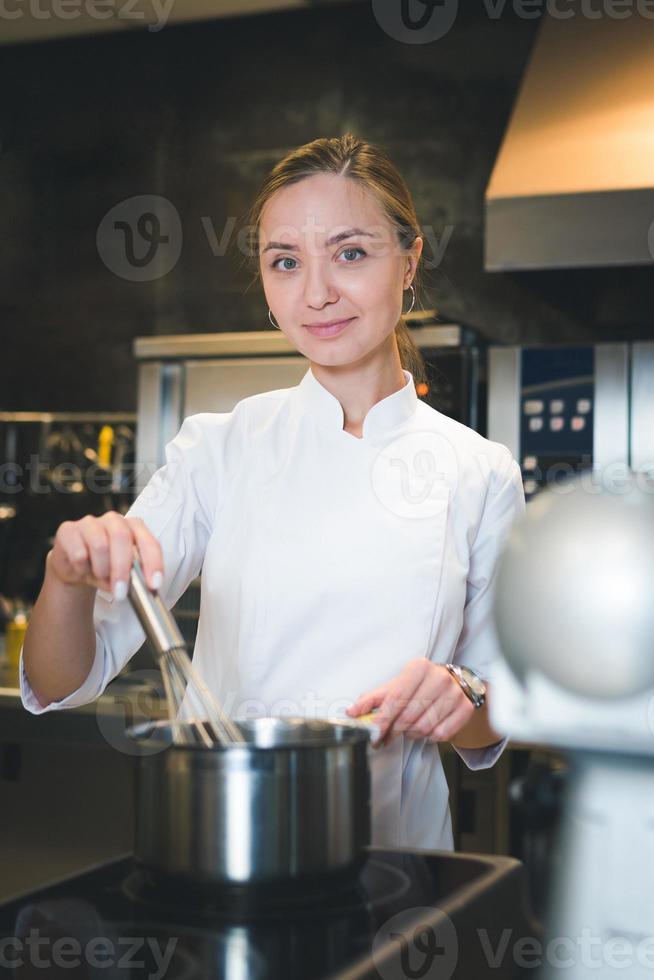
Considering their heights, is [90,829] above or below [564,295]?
below

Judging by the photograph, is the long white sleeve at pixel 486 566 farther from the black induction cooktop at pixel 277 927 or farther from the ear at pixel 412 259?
the black induction cooktop at pixel 277 927

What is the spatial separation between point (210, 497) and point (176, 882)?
1.98 feet

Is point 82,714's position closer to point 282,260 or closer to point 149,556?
point 282,260

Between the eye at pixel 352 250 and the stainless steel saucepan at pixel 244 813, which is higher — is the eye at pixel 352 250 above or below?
above

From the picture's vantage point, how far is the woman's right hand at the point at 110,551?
775 mm

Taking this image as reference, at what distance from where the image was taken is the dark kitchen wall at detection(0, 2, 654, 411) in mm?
2688

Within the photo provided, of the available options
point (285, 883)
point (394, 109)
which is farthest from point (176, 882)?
point (394, 109)

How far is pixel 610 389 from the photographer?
7.14 feet

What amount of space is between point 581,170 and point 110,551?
128 centimetres

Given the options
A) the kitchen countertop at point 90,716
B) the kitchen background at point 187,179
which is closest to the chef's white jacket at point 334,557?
the kitchen countertop at point 90,716

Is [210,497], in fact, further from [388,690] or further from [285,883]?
[285,883]

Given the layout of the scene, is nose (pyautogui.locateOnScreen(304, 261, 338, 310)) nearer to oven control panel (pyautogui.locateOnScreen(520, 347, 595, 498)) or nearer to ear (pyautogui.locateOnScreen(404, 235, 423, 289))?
ear (pyautogui.locateOnScreen(404, 235, 423, 289))


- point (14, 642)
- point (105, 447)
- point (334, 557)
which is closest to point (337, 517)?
point (334, 557)

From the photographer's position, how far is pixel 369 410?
1.21 metres
